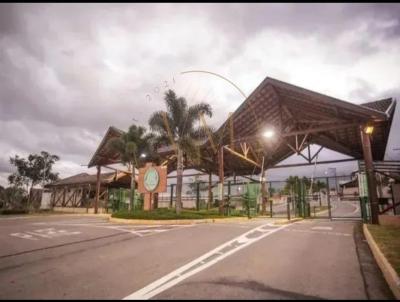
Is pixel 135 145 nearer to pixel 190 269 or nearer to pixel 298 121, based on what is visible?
pixel 298 121

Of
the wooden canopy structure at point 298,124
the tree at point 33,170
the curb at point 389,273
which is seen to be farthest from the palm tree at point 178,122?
the tree at point 33,170

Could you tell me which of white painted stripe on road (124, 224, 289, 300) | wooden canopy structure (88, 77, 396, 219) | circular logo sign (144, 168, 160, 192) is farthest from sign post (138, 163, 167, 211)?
white painted stripe on road (124, 224, 289, 300)

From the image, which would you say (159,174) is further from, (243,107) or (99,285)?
(99,285)

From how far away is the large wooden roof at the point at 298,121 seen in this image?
605 inches

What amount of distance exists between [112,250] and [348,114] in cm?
1475

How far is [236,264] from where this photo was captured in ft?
19.4

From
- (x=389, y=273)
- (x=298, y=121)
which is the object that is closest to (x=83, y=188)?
(x=298, y=121)

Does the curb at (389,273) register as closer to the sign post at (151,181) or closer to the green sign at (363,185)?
the green sign at (363,185)

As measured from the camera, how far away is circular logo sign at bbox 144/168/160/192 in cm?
1993

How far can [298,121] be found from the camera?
68.9ft

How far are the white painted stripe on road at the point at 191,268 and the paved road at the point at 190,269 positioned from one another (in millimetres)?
16

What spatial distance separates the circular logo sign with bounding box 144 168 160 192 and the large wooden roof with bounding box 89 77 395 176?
173 inches

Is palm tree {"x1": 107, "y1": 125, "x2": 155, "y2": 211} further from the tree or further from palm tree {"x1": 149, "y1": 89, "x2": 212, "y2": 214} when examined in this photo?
the tree

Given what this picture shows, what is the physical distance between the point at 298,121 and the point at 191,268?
1775 cm
